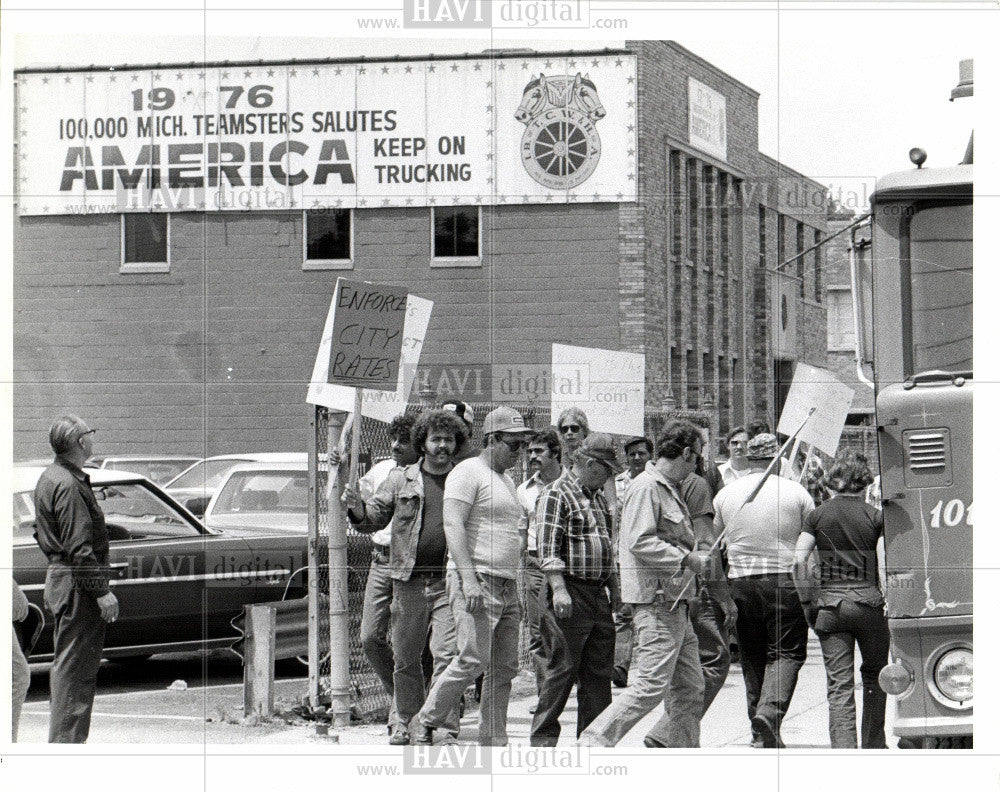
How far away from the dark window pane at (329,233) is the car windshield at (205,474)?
1.46m

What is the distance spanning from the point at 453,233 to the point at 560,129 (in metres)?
0.87

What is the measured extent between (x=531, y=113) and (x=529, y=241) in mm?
735

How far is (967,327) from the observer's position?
7.13 meters

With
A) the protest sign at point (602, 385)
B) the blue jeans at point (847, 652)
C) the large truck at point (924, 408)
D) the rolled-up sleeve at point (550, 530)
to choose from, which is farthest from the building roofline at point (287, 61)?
the blue jeans at point (847, 652)

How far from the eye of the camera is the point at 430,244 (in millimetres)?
8461

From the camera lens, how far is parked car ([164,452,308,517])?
911 cm

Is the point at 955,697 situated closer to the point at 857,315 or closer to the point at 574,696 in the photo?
the point at 857,315

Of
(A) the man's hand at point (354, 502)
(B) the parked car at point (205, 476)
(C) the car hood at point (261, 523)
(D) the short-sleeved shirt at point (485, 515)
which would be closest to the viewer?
(D) the short-sleeved shirt at point (485, 515)

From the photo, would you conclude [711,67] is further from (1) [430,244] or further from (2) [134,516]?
(2) [134,516]

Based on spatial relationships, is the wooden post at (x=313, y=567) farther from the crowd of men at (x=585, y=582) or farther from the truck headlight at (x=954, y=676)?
the truck headlight at (x=954, y=676)

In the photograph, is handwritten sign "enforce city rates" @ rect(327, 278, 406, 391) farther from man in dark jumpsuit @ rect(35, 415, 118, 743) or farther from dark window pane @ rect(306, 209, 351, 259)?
man in dark jumpsuit @ rect(35, 415, 118, 743)

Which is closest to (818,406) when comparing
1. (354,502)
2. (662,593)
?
(662,593)

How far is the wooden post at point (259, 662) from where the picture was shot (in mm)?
8656
